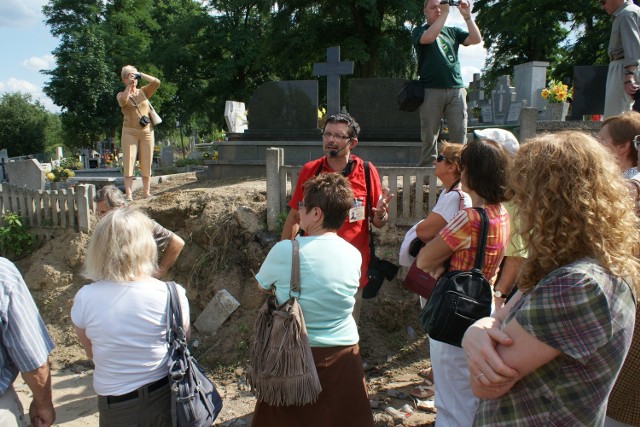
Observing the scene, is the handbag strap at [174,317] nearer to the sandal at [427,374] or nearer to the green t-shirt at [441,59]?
the sandal at [427,374]

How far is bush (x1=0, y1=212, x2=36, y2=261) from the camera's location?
6875mm

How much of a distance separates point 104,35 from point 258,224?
28433 mm

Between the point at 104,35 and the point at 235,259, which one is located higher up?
the point at 104,35

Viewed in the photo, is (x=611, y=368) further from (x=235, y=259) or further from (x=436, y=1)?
(x=235, y=259)

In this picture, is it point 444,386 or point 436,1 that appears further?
point 436,1

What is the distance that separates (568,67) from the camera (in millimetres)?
24672

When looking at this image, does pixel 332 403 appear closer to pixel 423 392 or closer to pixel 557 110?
pixel 423 392

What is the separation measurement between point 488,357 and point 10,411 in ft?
6.30

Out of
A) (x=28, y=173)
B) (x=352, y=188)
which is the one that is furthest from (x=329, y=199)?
(x=28, y=173)

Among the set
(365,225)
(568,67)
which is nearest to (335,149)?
(365,225)

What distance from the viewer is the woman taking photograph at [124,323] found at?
85.0 inches

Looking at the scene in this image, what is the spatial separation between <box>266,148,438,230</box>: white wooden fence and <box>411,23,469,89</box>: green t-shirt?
0.97m

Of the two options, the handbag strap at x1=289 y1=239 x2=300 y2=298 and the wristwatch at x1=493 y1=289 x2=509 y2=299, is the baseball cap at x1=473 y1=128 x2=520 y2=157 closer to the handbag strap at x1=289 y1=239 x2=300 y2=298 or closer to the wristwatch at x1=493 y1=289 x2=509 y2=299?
the wristwatch at x1=493 y1=289 x2=509 y2=299

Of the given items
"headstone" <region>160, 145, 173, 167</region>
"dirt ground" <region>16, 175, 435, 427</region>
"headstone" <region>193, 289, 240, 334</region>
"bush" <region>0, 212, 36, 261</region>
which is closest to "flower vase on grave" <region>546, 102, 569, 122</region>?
"dirt ground" <region>16, 175, 435, 427</region>
